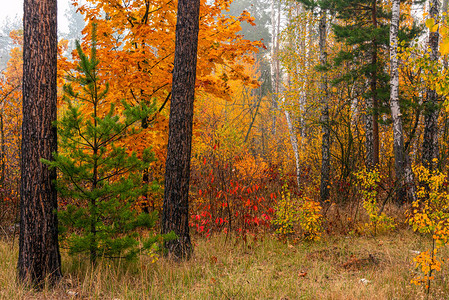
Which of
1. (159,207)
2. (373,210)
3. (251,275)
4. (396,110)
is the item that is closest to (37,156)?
(251,275)

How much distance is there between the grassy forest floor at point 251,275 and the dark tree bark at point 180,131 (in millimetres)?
532

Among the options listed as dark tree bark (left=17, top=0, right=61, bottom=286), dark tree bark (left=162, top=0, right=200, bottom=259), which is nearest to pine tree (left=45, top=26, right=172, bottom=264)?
dark tree bark (left=17, top=0, right=61, bottom=286)

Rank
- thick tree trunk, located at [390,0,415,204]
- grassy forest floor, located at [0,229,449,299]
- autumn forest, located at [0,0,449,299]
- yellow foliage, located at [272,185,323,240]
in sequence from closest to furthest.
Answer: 1. grassy forest floor, located at [0,229,449,299]
2. autumn forest, located at [0,0,449,299]
3. yellow foliage, located at [272,185,323,240]
4. thick tree trunk, located at [390,0,415,204]

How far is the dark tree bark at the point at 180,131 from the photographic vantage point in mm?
5066

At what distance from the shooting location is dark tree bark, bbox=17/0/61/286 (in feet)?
13.1

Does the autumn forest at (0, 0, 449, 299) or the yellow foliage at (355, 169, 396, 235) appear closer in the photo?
the autumn forest at (0, 0, 449, 299)

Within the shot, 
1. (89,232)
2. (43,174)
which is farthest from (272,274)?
(43,174)

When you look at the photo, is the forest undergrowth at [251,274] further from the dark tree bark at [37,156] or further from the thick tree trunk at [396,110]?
the thick tree trunk at [396,110]

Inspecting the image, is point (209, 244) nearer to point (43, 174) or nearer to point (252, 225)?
point (252, 225)

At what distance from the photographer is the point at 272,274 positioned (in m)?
4.64

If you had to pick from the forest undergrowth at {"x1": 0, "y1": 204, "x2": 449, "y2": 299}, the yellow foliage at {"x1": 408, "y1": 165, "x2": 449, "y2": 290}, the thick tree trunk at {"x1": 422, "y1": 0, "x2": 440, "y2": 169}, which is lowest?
the forest undergrowth at {"x1": 0, "y1": 204, "x2": 449, "y2": 299}

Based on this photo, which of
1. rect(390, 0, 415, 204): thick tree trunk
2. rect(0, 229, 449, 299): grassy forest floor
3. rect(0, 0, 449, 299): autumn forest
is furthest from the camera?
rect(390, 0, 415, 204): thick tree trunk

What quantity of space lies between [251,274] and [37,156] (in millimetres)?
3333

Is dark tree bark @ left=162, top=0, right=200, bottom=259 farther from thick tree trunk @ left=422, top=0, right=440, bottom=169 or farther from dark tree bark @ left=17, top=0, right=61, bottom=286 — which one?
thick tree trunk @ left=422, top=0, right=440, bottom=169
